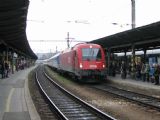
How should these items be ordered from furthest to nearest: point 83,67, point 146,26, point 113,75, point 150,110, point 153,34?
point 113,75 → point 83,67 → point 153,34 → point 146,26 → point 150,110

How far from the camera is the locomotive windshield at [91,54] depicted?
32.3 metres

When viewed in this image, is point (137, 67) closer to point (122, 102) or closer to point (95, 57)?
point (95, 57)

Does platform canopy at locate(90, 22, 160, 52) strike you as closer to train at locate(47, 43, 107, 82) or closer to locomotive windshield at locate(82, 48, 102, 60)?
locomotive windshield at locate(82, 48, 102, 60)

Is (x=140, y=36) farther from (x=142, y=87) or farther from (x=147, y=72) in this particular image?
(x=142, y=87)

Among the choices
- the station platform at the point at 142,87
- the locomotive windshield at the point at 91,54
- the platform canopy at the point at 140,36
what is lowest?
the station platform at the point at 142,87

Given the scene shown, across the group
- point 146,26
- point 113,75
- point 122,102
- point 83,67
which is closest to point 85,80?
point 83,67

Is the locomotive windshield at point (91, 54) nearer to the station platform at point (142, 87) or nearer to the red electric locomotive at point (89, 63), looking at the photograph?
the red electric locomotive at point (89, 63)

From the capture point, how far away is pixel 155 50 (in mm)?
37594

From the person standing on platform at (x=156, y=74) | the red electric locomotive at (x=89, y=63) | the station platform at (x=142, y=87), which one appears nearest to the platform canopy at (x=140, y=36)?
the red electric locomotive at (x=89, y=63)

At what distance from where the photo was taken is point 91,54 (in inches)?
1283

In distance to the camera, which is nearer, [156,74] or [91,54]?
[156,74]

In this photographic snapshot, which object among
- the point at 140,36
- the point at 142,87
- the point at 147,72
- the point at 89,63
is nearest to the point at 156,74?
the point at 142,87

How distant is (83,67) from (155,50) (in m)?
8.94

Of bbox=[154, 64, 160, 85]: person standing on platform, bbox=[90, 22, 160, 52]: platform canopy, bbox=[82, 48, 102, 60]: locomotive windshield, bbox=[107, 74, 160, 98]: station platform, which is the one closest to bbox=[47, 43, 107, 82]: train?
bbox=[82, 48, 102, 60]: locomotive windshield
